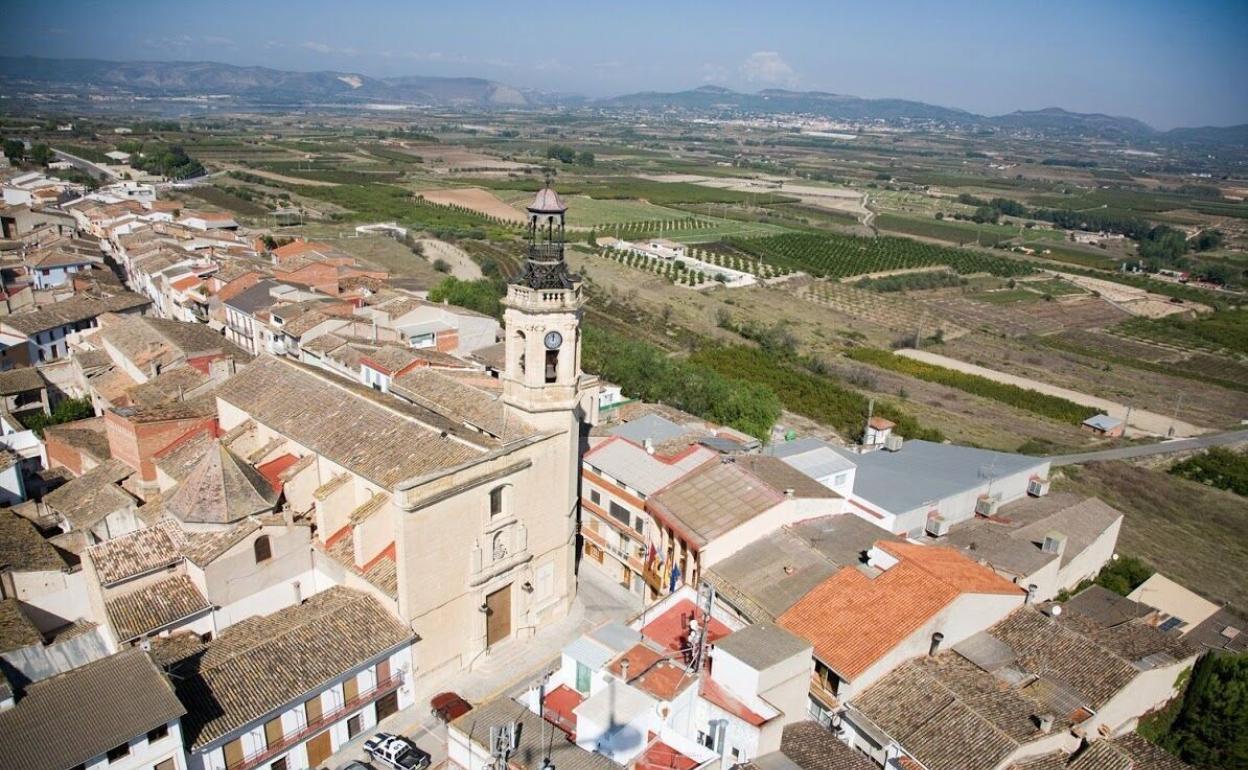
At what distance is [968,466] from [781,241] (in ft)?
341

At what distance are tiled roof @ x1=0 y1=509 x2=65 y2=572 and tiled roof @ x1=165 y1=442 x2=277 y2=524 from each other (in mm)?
3729

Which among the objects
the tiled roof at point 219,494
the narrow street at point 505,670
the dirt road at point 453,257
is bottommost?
the narrow street at point 505,670

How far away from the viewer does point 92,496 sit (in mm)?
29500

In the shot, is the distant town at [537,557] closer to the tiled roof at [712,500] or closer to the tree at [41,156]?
the tiled roof at [712,500]

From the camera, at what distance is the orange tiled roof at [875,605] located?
22578mm


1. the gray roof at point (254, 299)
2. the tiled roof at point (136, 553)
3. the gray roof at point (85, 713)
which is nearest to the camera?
the gray roof at point (85, 713)

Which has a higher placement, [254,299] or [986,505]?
[254,299]

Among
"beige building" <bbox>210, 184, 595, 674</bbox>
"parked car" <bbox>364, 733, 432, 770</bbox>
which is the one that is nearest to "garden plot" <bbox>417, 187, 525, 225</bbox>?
"beige building" <bbox>210, 184, 595, 674</bbox>

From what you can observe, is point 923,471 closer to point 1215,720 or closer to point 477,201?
point 1215,720

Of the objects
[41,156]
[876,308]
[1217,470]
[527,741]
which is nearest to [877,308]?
[876,308]

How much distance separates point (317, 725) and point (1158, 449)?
57.8 meters

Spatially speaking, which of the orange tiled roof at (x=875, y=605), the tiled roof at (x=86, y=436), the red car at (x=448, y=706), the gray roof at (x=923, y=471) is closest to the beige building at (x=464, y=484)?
the red car at (x=448, y=706)

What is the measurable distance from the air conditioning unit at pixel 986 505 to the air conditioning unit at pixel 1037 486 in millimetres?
4006

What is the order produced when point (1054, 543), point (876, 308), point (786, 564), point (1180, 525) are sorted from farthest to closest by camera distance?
point (876, 308) → point (1180, 525) → point (1054, 543) → point (786, 564)
